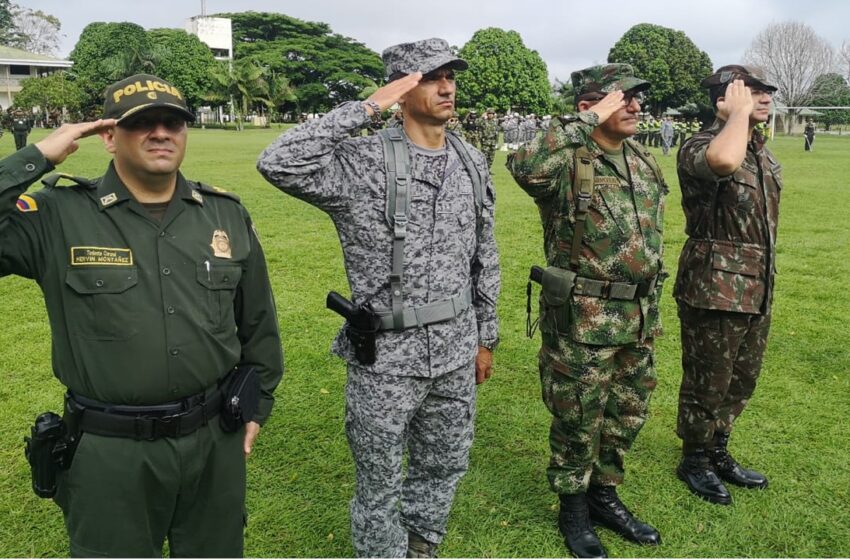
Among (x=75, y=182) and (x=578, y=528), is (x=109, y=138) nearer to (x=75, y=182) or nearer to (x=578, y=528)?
(x=75, y=182)

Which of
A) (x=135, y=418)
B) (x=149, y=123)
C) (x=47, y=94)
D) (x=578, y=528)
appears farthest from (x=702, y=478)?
(x=47, y=94)

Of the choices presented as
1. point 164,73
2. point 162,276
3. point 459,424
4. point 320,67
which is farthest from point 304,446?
point 320,67

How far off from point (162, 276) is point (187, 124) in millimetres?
527

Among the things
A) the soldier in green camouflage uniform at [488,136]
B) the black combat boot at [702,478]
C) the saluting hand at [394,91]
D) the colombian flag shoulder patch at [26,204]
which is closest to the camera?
the colombian flag shoulder patch at [26,204]

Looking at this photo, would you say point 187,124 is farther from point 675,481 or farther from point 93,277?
point 675,481

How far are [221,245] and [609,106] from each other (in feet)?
5.72

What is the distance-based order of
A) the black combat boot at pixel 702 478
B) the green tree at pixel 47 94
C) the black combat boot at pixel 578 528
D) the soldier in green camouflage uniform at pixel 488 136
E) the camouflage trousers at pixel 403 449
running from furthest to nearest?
the green tree at pixel 47 94
the soldier in green camouflage uniform at pixel 488 136
the black combat boot at pixel 702 478
the black combat boot at pixel 578 528
the camouflage trousers at pixel 403 449

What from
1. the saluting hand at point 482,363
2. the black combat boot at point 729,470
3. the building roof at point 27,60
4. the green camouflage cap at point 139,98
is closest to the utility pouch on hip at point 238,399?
the green camouflage cap at point 139,98

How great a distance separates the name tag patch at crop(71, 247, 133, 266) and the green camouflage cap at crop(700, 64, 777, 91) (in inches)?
116

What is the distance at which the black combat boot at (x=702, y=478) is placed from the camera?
3.65 meters

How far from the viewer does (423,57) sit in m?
2.66

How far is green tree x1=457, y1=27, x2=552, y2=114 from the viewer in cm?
6544

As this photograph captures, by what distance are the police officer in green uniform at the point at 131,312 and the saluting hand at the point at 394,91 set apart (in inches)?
25.9

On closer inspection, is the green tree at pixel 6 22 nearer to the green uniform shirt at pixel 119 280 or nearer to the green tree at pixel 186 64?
the green tree at pixel 186 64
